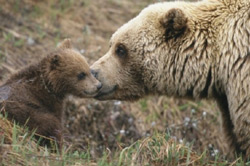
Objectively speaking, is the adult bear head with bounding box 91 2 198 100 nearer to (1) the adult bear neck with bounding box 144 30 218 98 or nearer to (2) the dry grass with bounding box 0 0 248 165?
(1) the adult bear neck with bounding box 144 30 218 98

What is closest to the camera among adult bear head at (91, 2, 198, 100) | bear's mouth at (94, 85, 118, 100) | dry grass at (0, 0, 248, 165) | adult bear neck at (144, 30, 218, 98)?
→ dry grass at (0, 0, 248, 165)

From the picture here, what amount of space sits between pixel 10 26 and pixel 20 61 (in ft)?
3.74

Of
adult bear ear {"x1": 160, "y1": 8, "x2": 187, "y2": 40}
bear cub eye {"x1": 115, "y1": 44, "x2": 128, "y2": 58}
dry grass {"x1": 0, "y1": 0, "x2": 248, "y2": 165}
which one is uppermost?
adult bear ear {"x1": 160, "y1": 8, "x2": 187, "y2": 40}

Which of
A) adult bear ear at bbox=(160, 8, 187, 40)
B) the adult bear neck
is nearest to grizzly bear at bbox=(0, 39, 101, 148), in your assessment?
the adult bear neck

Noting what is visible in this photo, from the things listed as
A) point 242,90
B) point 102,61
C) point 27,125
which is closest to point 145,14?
point 102,61

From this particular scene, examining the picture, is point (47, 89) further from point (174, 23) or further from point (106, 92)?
point (174, 23)

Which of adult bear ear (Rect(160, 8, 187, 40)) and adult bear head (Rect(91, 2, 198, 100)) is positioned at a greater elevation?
adult bear ear (Rect(160, 8, 187, 40))

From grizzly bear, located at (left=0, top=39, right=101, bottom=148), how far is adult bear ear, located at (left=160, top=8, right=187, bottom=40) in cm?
109

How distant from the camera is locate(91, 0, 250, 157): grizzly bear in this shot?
17.0 feet

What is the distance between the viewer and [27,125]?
199 inches

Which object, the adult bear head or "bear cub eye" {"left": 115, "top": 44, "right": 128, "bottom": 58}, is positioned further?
"bear cub eye" {"left": 115, "top": 44, "right": 128, "bottom": 58}

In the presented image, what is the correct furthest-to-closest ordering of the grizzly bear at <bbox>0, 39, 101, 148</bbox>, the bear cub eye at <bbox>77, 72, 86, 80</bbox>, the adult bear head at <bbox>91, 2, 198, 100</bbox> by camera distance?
the bear cub eye at <bbox>77, 72, 86, 80</bbox> < the adult bear head at <bbox>91, 2, 198, 100</bbox> < the grizzly bear at <bbox>0, 39, 101, 148</bbox>

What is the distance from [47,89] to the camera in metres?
5.67

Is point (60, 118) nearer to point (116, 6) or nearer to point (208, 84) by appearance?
point (208, 84)
